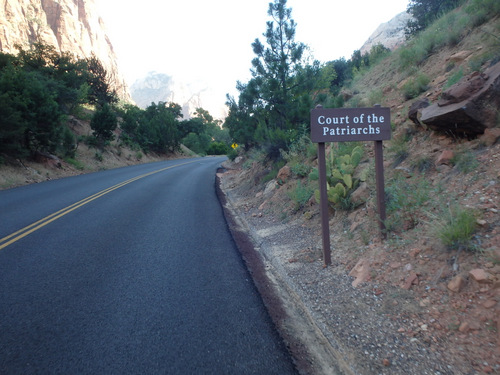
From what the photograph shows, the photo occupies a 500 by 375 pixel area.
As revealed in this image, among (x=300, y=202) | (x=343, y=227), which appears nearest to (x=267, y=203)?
(x=300, y=202)

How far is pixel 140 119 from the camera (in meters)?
48.6

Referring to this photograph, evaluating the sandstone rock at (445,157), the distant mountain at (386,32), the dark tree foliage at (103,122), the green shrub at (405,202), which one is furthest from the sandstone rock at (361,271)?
the distant mountain at (386,32)

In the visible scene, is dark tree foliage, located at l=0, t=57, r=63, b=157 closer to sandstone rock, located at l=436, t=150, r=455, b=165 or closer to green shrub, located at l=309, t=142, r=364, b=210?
green shrub, located at l=309, t=142, r=364, b=210

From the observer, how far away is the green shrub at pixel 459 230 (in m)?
3.82

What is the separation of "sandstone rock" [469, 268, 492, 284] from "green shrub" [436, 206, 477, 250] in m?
0.36

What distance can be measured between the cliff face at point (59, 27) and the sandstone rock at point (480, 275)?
46663mm

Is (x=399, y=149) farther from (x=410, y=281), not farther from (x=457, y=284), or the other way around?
(x=457, y=284)

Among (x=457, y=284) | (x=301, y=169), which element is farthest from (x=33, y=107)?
(x=457, y=284)

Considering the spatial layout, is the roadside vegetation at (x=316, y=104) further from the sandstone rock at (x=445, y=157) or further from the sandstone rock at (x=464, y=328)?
the sandstone rock at (x=464, y=328)

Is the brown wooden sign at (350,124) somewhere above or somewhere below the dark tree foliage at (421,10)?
below

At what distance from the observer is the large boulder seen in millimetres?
5598

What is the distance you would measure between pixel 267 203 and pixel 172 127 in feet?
141

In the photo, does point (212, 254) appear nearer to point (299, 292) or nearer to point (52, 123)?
point (299, 292)

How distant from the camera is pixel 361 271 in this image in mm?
4617
